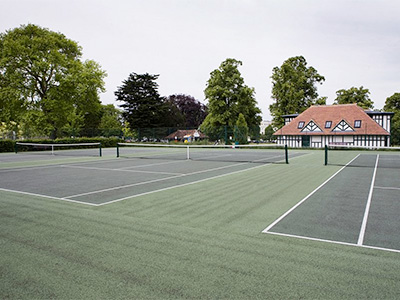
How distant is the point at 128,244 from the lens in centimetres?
441

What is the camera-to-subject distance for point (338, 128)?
136 feet

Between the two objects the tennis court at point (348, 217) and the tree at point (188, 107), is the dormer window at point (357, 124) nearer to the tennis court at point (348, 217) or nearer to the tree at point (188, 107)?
the tennis court at point (348, 217)

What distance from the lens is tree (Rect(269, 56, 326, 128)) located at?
167ft

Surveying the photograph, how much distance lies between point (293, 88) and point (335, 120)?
1027cm

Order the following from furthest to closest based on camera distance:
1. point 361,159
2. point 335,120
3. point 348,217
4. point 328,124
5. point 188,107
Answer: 1. point 188,107
2. point 328,124
3. point 335,120
4. point 361,159
5. point 348,217

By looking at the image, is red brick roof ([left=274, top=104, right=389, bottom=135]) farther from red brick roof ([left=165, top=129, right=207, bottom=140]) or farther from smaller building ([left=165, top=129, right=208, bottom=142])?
smaller building ([left=165, top=129, right=208, bottom=142])

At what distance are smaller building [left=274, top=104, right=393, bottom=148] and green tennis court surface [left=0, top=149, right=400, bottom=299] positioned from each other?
3458 centimetres

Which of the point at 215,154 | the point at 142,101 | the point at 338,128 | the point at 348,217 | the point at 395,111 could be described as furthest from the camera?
the point at 142,101

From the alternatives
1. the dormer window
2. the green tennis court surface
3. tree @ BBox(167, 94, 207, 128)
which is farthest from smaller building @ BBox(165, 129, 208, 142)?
tree @ BBox(167, 94, 207, 128)

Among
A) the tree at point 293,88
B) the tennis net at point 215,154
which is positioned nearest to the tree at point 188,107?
the tree at point 293,88

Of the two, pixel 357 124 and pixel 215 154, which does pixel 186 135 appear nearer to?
pixel 215 154

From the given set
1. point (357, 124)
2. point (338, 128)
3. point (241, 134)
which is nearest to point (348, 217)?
point (241, 134)

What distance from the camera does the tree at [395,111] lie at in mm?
55594

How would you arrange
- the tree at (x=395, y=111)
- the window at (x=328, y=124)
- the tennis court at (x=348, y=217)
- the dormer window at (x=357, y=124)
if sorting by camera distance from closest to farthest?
the tennis court at (x=348, y=217), the dormer window at (x=357, y=124), the window at (x=328, y=124), the tree at (x=395, y=111)
